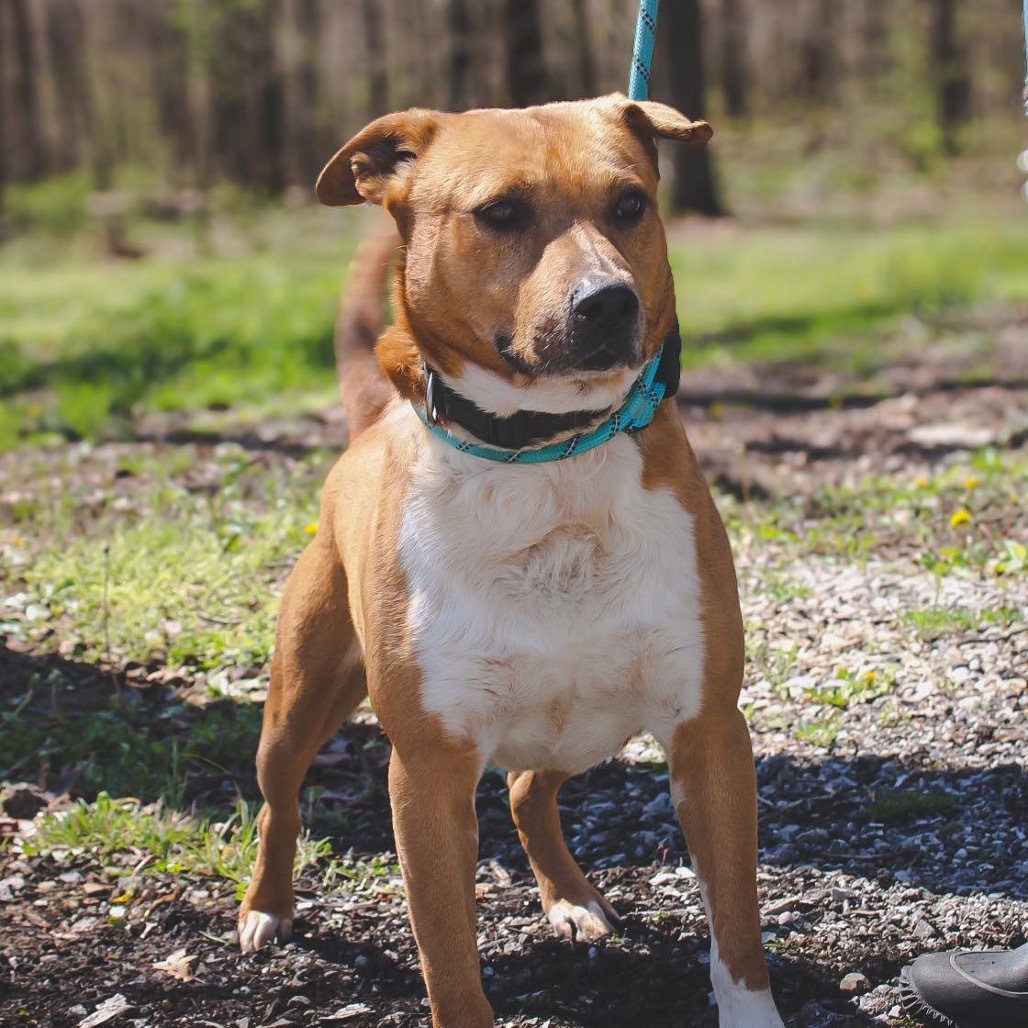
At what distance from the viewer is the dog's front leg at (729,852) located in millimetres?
2834

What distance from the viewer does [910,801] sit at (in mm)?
3838

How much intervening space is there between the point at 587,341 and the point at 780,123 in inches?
1172

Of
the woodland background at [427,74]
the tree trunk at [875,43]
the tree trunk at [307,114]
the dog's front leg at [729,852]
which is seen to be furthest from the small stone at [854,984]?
the tree trunk at [875,43]

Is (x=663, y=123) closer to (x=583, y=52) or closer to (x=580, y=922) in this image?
(x=580, y=922)

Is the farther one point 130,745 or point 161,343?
point 161,343

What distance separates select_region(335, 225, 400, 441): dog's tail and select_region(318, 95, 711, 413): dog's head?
54 centimetres

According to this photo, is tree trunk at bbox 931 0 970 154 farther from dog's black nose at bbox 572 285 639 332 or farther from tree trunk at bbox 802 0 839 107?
dog's black nose at bbox 572 285 639 332

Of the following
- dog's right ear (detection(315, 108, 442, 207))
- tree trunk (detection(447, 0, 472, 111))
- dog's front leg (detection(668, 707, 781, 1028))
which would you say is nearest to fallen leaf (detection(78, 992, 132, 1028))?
dog's front leg (detection(668, 707, 781, 1028))

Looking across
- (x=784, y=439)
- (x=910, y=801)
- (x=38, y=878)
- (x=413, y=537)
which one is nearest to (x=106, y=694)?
(x=38, y=878)

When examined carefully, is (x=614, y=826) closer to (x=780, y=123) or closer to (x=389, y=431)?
(x=389, y=431)

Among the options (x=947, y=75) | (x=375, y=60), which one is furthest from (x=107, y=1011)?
(x=375, y=60)

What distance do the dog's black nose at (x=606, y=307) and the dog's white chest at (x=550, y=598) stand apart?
1.04 feet

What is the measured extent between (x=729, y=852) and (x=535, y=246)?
1249 mm

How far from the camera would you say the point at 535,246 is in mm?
2893
